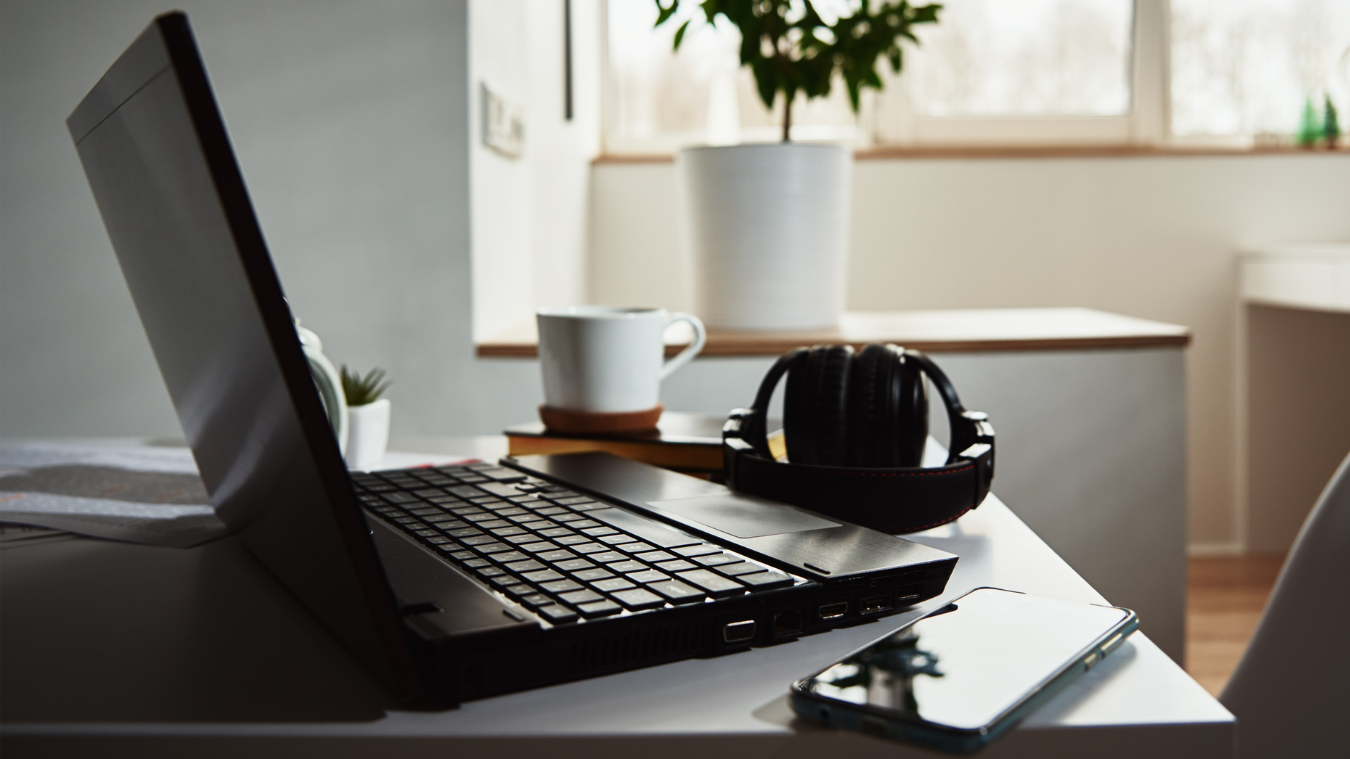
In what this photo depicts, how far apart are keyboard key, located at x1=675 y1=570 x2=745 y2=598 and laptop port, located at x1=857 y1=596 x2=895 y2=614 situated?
0.06m

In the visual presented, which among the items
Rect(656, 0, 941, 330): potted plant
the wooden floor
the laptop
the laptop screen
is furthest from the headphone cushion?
the wooden floor

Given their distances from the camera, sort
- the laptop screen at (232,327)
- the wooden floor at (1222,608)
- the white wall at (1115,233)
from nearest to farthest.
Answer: the laptop screen at (232,327), the wooden floor at (1222,608), the white wall at (1115,233)

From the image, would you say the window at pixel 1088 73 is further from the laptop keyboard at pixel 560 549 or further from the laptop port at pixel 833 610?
the laptop port at pixel 833 610

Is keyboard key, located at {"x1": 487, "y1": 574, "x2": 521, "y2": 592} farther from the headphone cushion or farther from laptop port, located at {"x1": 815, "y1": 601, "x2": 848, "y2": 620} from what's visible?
the headphone cushion

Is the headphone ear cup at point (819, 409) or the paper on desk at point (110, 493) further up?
the headphone ear cup at point (819, 409)

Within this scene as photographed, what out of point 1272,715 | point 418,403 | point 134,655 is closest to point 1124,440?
point 1272,715

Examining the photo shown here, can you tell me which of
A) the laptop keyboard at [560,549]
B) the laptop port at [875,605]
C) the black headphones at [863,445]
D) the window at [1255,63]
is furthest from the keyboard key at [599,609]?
the window at [1255,63]

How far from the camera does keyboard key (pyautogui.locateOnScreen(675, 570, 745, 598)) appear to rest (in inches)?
14.6

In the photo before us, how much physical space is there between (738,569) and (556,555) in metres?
0.08

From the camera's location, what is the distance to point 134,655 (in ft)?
1.21

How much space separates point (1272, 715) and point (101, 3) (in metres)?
1.49

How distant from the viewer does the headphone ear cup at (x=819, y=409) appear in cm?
61

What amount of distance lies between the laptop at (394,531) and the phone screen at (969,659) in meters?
0.04

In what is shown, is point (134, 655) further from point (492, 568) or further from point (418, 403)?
point (418, 403)
